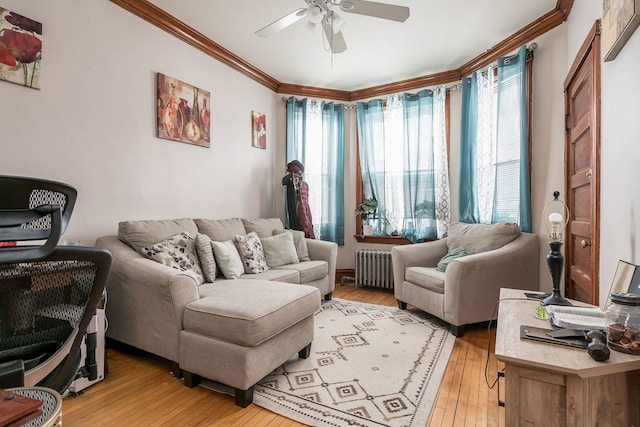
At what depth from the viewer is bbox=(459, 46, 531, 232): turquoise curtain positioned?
3.10 m

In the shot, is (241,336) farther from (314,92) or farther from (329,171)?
(314,92)

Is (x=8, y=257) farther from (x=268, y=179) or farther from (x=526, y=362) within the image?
(x=268, y=179)

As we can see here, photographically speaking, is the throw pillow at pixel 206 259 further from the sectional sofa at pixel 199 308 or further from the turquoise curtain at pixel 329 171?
the turquoise curtain at pixel 329 171

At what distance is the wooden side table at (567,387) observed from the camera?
958mm

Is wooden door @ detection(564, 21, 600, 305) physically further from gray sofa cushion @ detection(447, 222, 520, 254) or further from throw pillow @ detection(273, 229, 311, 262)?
throw pillow @ detection(273, 229, 311, 262)

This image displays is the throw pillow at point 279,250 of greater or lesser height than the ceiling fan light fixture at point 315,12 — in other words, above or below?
below

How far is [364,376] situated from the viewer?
2057mm

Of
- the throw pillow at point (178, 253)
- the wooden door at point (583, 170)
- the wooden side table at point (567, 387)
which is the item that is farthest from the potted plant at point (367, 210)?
the wooden side table at point (567, 387)

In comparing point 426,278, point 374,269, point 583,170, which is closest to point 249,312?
point 426,278

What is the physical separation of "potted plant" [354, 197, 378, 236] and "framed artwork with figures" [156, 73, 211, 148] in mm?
2096

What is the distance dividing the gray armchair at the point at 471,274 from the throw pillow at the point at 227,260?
1.60 meters

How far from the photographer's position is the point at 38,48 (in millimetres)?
2107

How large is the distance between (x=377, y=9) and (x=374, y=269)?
9.62 feet

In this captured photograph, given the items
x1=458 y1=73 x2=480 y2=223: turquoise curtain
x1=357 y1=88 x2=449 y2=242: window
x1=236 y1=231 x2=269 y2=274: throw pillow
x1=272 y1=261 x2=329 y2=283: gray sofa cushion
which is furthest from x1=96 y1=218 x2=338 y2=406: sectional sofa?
x1=458 y1=73 x2=480 y2=223: turquoise curtain
